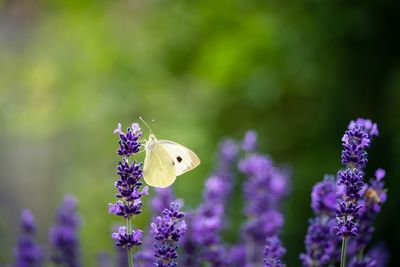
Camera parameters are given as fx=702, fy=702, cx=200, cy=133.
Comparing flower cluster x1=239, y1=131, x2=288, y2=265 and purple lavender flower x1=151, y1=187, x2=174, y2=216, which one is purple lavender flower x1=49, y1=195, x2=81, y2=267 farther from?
flower cluster x1=239, y1=131, x2=288, y2=265

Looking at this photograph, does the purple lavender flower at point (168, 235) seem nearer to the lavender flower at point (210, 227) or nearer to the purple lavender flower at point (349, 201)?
the purple lavender flower at point (349, 201)

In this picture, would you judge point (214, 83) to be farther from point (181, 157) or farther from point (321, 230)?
point (321, 230)

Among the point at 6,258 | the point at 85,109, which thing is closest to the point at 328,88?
the point at 85,109

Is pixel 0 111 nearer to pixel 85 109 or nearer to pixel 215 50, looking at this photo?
pixel 85 109

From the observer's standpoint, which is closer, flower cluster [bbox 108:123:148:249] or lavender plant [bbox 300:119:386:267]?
flower cluster [bbox 108:123:148:249]

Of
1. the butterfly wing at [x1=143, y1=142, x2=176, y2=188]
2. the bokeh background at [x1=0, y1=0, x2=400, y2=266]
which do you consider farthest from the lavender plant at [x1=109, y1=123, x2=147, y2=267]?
the bokeh background at [x1=0, y1=0, x2=400, y2=266]
